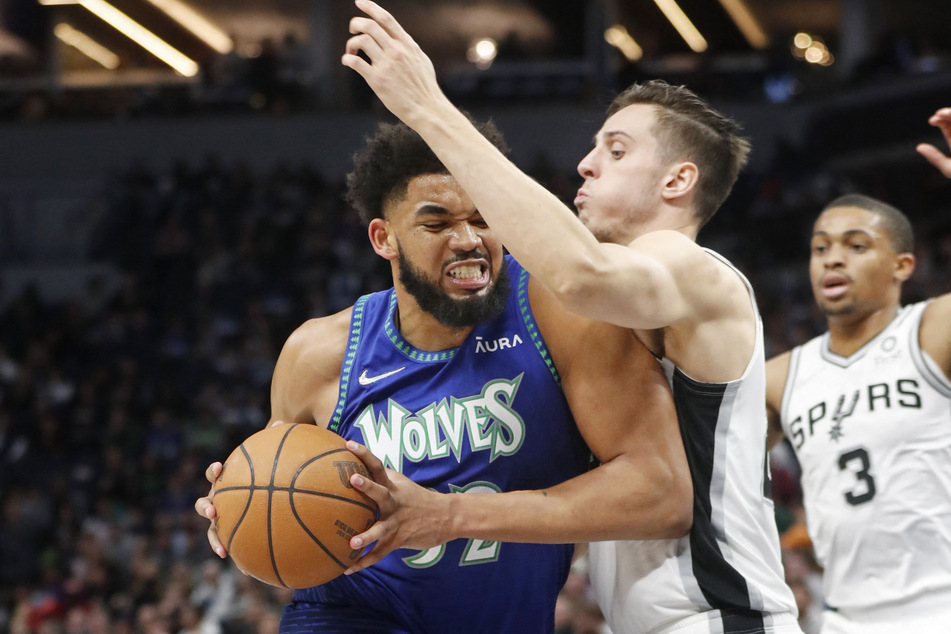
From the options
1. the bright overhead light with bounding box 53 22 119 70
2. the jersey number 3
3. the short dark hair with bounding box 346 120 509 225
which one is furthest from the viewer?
the bright overhead light with bounding box 53 22 119 70

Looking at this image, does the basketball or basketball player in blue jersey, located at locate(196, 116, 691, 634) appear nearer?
the basketball

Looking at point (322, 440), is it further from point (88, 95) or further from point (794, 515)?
point (88, 95)

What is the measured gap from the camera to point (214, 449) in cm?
1136

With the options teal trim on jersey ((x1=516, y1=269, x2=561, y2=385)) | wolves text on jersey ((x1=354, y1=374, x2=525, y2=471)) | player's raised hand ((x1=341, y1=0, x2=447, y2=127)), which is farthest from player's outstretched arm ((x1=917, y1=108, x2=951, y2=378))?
player's raised hand ((x1=341, y1=0, x2=447, y2=127))

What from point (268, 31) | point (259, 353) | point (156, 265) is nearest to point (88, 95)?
point (268, 31)

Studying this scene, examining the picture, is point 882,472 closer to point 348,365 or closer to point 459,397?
point 459,397

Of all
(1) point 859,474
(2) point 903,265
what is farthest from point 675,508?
(2) point 903,265

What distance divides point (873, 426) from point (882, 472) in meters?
0.18

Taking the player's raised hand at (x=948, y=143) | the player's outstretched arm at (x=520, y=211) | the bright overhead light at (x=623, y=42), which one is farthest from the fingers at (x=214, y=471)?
the bright overhead light at (x=623, y=42)

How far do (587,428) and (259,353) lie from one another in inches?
389

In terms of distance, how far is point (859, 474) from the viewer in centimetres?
410

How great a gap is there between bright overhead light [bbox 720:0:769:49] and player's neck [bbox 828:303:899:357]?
Result: 14219 millimetres

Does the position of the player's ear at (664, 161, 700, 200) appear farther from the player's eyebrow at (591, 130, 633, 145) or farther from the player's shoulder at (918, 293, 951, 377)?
the player's shoulder at (918, 293, 951, 377)

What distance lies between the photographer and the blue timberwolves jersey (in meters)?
3.12
